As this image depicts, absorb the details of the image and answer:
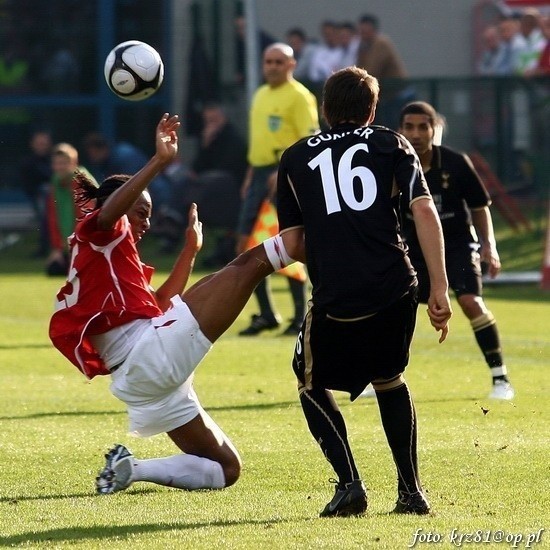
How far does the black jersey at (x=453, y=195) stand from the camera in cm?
883

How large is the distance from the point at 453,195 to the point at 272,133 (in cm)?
424

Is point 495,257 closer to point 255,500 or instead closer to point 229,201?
point 255,500

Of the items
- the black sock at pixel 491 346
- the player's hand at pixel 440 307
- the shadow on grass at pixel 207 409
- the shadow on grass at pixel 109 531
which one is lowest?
the shadow on grass at pixel 207 409

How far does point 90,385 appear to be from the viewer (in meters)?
9.92

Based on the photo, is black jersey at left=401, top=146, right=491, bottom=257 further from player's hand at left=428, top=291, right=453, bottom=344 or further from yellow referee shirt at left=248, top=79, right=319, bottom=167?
yellow referee shirt at left=248, top=79, right=319, bottom=167

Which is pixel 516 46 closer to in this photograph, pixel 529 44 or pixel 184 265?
pixel 529 44

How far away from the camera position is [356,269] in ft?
18.2

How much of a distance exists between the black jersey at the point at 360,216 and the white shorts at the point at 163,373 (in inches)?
29.9

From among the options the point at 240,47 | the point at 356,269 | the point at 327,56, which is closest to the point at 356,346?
the point at 356,269

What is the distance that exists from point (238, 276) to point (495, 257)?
3129 millimetres

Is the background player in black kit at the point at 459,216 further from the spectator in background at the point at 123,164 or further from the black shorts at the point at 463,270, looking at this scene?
the spectator in background at the point at 123,164

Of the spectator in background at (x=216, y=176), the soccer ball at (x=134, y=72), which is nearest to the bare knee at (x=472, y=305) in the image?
the soccer ball at (x=134, y=72)

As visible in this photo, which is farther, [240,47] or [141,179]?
[240,47]

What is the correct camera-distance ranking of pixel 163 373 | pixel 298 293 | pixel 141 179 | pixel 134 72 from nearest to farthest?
pixel 141 179 → pixel 163 373 → pixel 134 72 → pixel 298 293
